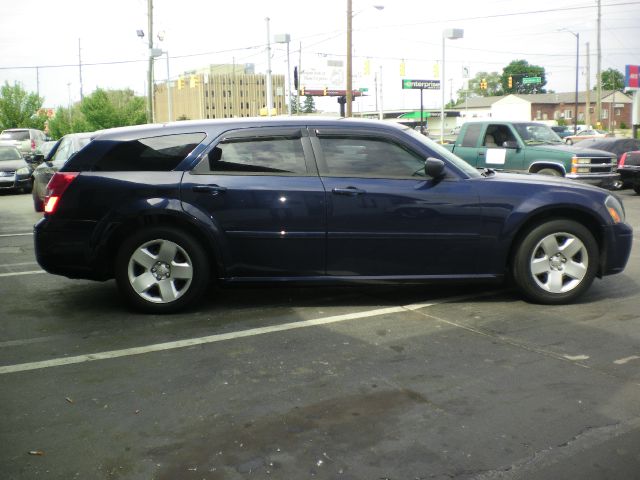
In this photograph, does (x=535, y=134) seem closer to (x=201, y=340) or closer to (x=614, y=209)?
(x=614, y=209)

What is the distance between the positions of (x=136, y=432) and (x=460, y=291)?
12.7 feet

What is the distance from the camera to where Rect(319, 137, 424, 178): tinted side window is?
5.93m

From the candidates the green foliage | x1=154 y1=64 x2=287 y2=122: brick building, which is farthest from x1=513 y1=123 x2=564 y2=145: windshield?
x1=154 y1=64 x2=287 y2=122: brick building

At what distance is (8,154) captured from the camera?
22016 mm

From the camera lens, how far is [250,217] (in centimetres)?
577

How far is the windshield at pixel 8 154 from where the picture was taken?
71.6 ft

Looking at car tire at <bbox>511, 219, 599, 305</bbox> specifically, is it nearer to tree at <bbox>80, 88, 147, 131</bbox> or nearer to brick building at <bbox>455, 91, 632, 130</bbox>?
tree at <bbox>80, 88, 147, 131</bbox>

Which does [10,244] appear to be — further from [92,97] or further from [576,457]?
[92,97]

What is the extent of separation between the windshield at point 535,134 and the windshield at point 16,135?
2994 centimetres

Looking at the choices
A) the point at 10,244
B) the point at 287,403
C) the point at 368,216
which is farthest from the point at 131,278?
the point at 10,244

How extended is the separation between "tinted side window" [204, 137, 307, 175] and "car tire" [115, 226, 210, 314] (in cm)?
69

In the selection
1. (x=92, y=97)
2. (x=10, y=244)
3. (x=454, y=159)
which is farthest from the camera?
(x=92, y=97)

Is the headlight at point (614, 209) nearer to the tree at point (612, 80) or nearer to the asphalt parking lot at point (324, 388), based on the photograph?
the asphalt parking lot at point (324, 388)

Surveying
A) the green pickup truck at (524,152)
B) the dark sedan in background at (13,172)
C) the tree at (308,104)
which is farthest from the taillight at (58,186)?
the tree at (308,104)
